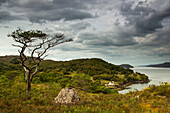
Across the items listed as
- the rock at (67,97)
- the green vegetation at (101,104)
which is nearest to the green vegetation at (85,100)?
the green vegetation at (101,104)

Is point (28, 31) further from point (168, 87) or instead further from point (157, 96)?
point (168, 87)

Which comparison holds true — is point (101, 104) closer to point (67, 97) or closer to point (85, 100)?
point (85, 100)

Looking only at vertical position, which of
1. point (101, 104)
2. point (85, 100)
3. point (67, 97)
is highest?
point (67, 97)

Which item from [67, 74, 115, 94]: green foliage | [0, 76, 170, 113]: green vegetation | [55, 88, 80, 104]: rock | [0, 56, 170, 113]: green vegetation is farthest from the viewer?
[67, 74, 115, 94]: green foliage

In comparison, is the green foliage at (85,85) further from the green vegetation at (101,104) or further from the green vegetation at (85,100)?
the green vegetation at (101,104)

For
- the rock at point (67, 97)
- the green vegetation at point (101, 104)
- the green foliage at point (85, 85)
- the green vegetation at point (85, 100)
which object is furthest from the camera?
the green foliage at point (85, 85)

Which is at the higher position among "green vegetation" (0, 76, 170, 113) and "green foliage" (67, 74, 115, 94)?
"green vegetation" (0, 76, 170, 113)

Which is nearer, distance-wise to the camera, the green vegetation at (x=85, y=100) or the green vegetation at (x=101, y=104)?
the green vegetation at (x=101, y=104)

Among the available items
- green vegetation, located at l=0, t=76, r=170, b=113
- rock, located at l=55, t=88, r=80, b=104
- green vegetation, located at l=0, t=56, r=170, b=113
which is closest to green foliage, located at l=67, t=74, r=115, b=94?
green vegetation, located at l=0, t=56, r=170, b=113

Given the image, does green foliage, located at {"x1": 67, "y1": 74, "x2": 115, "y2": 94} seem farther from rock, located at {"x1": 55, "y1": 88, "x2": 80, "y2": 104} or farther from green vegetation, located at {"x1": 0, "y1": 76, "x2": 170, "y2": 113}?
rock, located at {"x1": 55, "y1": 88, "x2": 80, "y2": 104}

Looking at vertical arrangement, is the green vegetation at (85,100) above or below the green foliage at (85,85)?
above

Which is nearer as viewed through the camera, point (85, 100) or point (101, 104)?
point (101, 104)

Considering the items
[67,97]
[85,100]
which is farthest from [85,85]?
[67,97]

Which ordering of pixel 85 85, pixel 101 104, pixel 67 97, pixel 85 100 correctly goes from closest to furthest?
1. pixel 101 104
2. pixel 67 97
3. pixel 85 100
4. pixel 85 85
